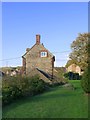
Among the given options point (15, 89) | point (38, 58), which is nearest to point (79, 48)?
point (38, 58)

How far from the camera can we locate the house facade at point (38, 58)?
51.4m

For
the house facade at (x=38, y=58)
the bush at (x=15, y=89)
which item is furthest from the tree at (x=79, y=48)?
the bush at (x=15, y=89)

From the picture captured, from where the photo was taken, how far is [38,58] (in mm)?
52719

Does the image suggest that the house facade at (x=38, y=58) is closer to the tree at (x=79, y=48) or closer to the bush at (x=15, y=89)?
the tree at (x=79, y=48)

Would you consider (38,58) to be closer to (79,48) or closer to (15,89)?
(79,48)

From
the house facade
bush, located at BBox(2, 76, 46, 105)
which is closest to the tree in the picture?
the house facade

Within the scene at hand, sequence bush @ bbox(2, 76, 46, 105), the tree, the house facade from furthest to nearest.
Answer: the tree → the house facade → bush @ bbox(2, 76, 46, 105)

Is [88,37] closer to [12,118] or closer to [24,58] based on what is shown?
[24,58]

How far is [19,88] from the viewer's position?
18.6 metres

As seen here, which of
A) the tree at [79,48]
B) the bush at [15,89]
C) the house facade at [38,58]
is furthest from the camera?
the tree at [79,48]

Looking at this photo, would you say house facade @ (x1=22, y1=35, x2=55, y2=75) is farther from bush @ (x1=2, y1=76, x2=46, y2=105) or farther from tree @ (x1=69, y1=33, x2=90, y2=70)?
bush @ (x1=2, y1=76, x2=46, y2=105)

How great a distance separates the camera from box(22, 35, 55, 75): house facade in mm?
51406

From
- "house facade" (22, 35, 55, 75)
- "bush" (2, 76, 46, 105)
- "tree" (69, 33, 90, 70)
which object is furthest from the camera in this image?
"tree" (69, 33, 90, 70)

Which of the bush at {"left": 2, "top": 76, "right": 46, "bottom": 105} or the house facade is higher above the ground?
the house facade
